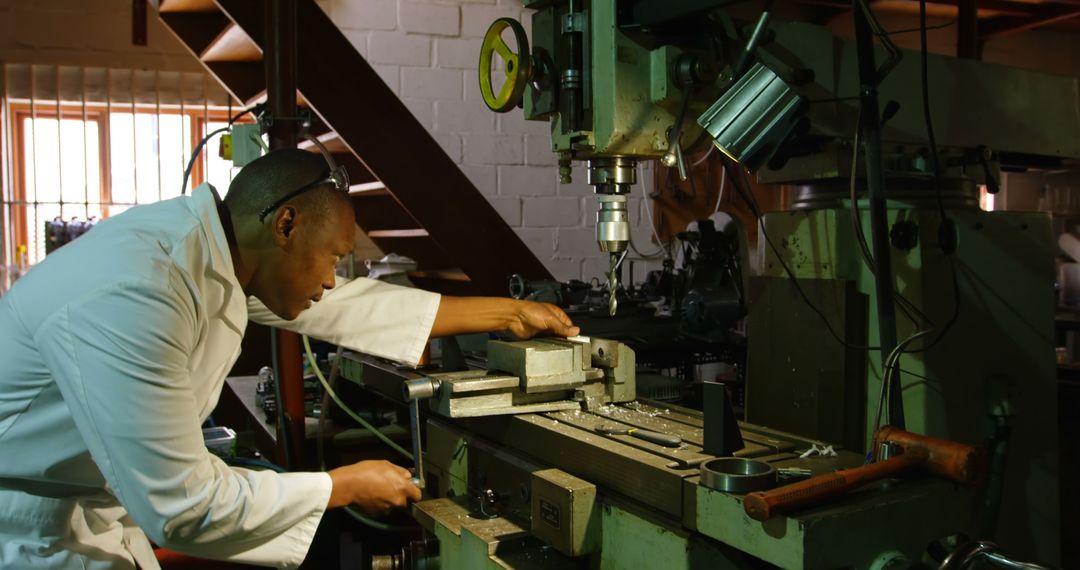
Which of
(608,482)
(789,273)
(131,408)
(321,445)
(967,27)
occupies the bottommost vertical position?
(321,445)

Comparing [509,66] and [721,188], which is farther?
[721,188]

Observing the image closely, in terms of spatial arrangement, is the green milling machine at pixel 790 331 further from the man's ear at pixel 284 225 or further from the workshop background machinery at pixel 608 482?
the man's ear at pixel 284 225

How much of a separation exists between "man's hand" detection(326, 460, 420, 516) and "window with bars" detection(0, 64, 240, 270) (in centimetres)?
258

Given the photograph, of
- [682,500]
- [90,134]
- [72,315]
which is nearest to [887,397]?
[682,500]

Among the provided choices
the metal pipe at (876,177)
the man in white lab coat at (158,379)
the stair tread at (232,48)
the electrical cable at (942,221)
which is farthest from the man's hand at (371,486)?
the stair tread at (232,48)

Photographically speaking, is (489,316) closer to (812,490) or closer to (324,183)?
(324,183)

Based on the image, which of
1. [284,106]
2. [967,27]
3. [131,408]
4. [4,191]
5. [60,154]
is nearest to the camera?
[131,408]

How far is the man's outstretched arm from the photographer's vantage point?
1549 millimetres

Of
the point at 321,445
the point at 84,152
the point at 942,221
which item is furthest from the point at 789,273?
the point at 84,152

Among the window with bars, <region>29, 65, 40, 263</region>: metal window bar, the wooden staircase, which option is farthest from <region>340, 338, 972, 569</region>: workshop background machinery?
→ <region>29, 65, 40, 263</region>: metal window bar

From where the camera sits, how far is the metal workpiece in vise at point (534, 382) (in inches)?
48.8

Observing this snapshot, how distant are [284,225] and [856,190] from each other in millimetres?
925

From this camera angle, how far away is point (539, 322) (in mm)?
1532

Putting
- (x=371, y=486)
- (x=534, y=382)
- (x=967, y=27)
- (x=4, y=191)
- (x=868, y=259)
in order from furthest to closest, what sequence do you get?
(x=4, y=191) < (x=967, y=27) < (x=868, y=259) < (x=534, y=382) < (x=371, y=486)
